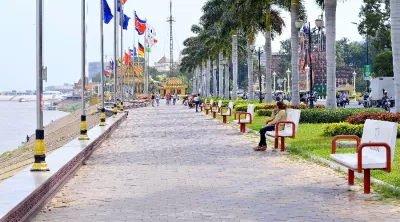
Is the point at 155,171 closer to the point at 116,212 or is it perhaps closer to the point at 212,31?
the point at 116,212

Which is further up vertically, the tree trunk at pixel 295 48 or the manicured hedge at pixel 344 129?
the tree trunk at pixel 295 48

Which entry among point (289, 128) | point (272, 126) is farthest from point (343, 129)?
point (272, 126)

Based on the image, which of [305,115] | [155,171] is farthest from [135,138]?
[155,171]

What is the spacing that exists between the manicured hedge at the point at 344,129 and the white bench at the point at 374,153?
709 cm

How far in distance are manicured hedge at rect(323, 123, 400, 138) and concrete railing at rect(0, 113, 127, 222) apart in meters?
7.80

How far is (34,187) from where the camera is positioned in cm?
887

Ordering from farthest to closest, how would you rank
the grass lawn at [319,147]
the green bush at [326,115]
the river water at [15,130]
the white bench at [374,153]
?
1. the river water at [15,130]
2. the green bush at [326,115]
3. the grass lawn at [319,147]
4. the white bench at [374,153]

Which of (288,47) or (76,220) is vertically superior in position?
(288,47)

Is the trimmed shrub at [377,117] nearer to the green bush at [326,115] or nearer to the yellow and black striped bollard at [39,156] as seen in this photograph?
the green bush at [326,115]

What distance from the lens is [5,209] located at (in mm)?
7152

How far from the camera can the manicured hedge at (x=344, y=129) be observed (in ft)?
59.3

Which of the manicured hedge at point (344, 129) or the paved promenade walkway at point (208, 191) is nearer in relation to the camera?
the paved promenade walkway at point (208, 191)

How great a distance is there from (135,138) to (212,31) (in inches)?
1751

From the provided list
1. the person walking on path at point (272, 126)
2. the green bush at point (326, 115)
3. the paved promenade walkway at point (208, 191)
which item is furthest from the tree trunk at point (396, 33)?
the green bush at point (326, 115)
